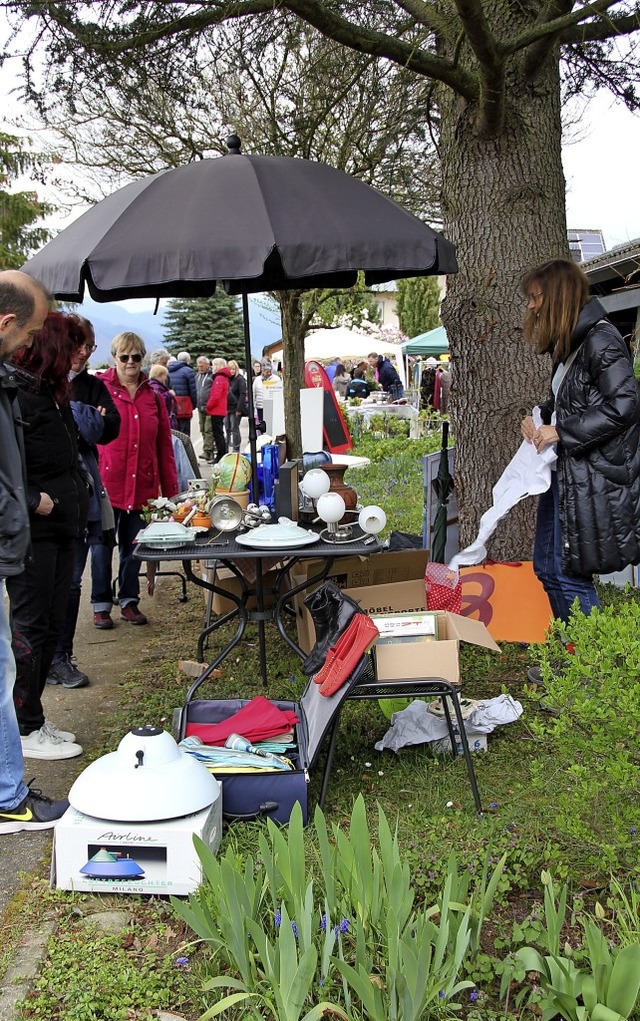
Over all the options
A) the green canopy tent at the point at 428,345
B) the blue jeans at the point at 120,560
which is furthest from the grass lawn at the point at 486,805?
the green canopy tent at the point at 428,345

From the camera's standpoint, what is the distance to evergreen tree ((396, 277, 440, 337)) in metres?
44.2

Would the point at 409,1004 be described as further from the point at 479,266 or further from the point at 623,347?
the point at 479,266

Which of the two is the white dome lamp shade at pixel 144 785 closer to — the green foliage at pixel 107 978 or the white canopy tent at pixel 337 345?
the green foliage at pixel 107 978

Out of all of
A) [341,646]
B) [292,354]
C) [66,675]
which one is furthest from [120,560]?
[292,354]

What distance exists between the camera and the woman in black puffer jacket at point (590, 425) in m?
3.80

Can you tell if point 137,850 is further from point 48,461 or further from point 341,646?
point 48,461

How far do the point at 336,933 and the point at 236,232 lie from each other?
256 centimetres

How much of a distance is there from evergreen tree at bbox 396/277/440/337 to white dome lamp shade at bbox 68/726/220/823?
42.7 m

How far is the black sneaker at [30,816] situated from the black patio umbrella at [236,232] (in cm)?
193

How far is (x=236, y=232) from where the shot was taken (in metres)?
3.61

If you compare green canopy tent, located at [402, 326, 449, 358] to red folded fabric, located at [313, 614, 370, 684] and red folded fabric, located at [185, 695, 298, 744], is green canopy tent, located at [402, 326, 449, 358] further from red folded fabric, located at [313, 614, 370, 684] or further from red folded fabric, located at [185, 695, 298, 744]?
red folded fabric, located at [313, 614, 370, 684]

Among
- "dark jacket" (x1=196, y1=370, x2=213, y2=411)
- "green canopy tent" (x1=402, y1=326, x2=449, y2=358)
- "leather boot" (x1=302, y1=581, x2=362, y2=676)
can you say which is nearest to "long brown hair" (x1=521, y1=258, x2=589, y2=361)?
"leather boot" (x1=302, y1=581, x2=362, y2=676)

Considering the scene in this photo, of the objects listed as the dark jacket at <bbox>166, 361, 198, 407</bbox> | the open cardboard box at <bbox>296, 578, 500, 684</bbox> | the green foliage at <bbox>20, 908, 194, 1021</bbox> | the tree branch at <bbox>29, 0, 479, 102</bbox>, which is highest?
the tree branch at <bbox>29, 0, 479, 102</bbox>

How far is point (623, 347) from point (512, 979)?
2.54m
